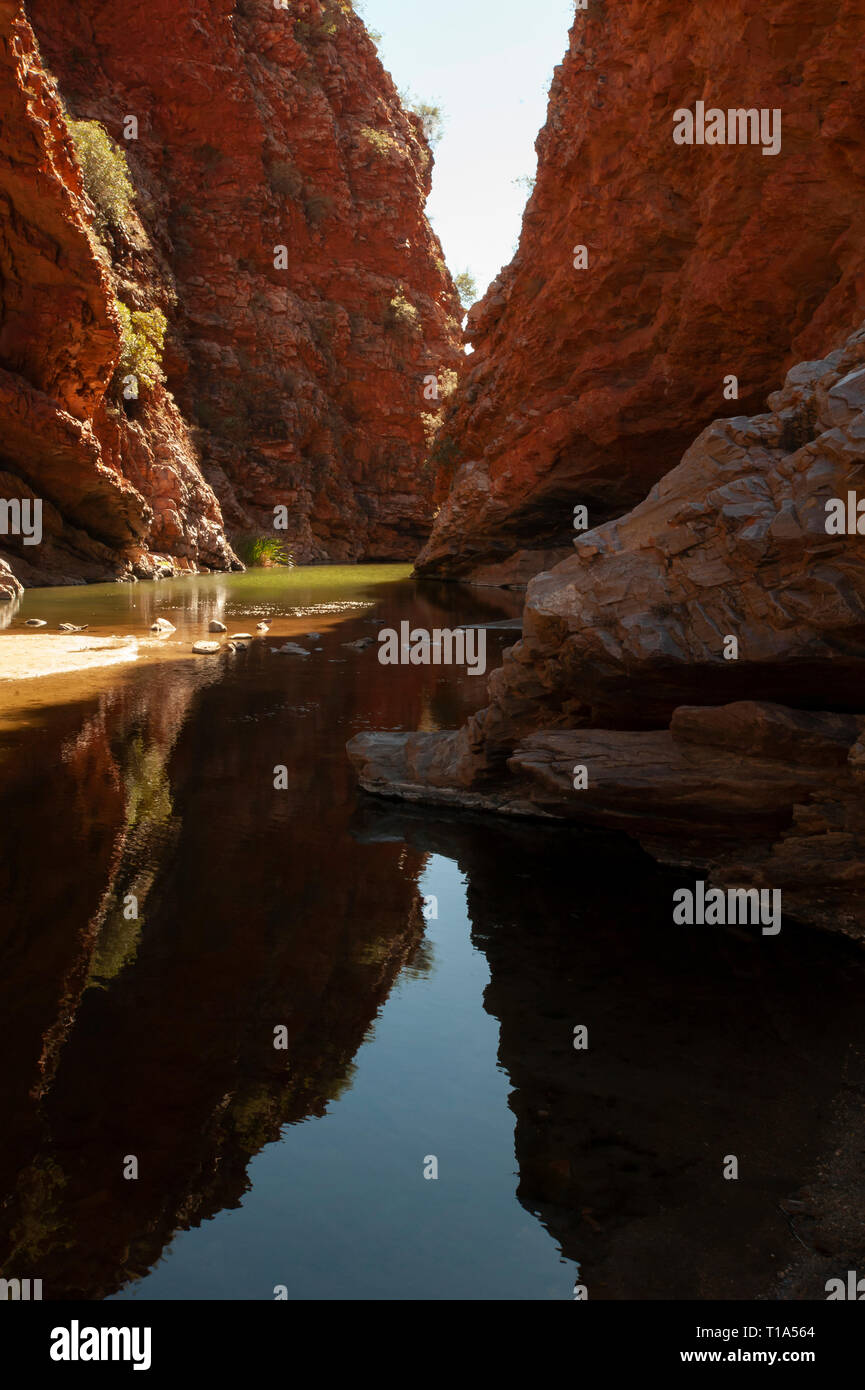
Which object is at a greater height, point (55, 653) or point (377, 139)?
point (377, 139)

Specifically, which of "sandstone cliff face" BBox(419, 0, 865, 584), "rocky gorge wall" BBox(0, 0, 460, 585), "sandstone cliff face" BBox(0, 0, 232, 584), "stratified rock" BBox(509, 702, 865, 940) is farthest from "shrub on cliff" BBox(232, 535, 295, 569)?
"stratified rock" BBox(509, 702, 865, 940)

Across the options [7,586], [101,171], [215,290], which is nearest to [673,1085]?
[7,586]

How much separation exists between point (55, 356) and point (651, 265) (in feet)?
57.5

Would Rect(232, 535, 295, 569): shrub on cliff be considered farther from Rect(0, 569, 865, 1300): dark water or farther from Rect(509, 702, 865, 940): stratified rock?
Rect(509, 702, 865, 940): stratified rock

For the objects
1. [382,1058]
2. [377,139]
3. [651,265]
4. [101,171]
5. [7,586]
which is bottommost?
[382,1058]

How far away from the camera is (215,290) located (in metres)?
50.8

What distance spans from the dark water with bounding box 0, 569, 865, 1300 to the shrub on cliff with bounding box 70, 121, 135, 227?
34600mm

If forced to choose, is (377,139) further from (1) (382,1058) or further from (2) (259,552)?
(1) (382,1058)

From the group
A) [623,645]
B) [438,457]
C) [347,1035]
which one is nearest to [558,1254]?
A: [347,1035]

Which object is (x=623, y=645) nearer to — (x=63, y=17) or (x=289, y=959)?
(x=289, y=959)

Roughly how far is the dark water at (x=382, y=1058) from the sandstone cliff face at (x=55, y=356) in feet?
75.0

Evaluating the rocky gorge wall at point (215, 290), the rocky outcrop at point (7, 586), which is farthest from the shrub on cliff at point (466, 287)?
the rocky outcrop at point (7, 586)

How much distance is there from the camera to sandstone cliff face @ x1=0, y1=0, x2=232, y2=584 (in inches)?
997

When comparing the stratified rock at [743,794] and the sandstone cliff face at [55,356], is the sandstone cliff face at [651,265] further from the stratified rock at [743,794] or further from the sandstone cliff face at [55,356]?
the stratified rock at [743,794]
